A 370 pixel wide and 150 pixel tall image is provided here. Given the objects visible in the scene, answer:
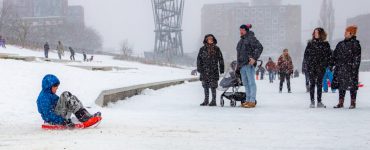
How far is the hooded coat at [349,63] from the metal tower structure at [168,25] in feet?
251

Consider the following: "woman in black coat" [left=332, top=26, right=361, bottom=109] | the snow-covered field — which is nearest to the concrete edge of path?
the snow-covered field

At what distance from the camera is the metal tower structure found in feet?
275

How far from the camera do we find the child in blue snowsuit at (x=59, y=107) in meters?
5.50

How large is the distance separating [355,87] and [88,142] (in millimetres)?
5150

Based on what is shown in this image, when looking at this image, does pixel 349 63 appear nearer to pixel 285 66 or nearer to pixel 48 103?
pixel 48 103

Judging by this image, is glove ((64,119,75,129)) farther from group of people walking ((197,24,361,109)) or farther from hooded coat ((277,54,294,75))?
hooded coat ((277,54,294,75))

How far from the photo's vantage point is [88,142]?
4164mm

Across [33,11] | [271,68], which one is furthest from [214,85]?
[33,11]

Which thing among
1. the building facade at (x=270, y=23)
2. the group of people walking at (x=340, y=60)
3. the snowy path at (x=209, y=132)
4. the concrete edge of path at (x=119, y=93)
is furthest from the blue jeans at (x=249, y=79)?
the building facade at (x=270, y=23)

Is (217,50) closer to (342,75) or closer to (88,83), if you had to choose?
(342,75)

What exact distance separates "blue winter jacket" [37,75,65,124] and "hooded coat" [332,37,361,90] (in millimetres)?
A: 4747

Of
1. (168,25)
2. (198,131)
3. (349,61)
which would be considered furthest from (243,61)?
(168,25)

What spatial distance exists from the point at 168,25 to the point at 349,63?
260 feet

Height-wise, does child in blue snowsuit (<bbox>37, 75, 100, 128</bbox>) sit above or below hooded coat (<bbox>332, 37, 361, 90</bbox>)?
below
